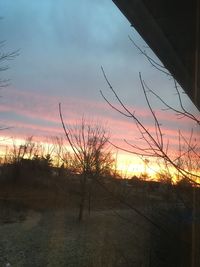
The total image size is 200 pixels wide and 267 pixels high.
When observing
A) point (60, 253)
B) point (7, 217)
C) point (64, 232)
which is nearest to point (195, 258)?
point (60, 253)

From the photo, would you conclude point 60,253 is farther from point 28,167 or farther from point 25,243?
point 28,167

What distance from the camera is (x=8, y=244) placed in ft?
61.5

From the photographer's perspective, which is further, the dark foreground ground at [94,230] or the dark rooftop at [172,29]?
the dark foreground ground at [94,230]

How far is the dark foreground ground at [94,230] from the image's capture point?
16.0ft

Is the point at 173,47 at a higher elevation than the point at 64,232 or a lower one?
higher

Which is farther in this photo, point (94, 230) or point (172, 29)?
point (94, 230)

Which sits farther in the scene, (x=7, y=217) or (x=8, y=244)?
(x=7, y=217)

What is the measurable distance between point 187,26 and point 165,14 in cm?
32

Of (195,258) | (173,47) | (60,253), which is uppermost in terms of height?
(173,47)

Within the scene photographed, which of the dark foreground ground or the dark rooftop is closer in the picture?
the dark rooftop

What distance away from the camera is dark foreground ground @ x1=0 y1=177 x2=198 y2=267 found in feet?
16.0

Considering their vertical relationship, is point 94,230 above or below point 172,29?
below

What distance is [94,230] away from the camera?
2391 cm

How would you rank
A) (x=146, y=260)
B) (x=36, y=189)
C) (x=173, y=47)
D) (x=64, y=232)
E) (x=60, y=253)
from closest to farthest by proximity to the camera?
(x=173, y=47), (x=146, y=260), (x=60, y=253), (x=64, y=232), (x=36, y=189)
